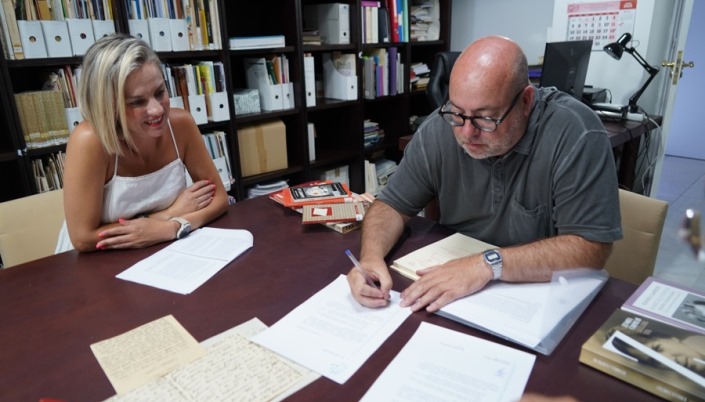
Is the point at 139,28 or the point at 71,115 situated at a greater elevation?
the point at 139,28

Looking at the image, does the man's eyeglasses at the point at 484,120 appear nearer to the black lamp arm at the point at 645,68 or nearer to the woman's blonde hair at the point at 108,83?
the woman's blonde hair at the point at 108,83

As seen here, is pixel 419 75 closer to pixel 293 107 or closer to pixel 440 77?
pixel 440 77

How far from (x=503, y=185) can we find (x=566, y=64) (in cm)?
167

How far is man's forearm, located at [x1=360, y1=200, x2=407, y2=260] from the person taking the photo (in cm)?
120

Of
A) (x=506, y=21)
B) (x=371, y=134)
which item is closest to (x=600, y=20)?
(x=506, y=21)

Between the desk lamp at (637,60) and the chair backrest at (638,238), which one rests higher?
the desk lamp at (637,60)

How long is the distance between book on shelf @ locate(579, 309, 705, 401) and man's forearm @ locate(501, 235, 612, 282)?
0.70 ft

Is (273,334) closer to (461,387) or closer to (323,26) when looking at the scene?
(461,387)

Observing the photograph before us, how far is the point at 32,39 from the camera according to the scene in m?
1.93

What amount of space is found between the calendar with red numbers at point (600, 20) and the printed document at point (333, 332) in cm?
276

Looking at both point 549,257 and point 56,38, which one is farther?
point 56,38

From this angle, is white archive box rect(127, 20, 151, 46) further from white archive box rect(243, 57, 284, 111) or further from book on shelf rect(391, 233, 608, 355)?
book on shelf rect(391, 233, 608, 355)

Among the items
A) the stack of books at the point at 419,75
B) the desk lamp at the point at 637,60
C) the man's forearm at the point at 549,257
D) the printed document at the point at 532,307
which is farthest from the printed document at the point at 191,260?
the stack of books at the point at 419,75

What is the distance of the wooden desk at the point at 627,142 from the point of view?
2491mm
